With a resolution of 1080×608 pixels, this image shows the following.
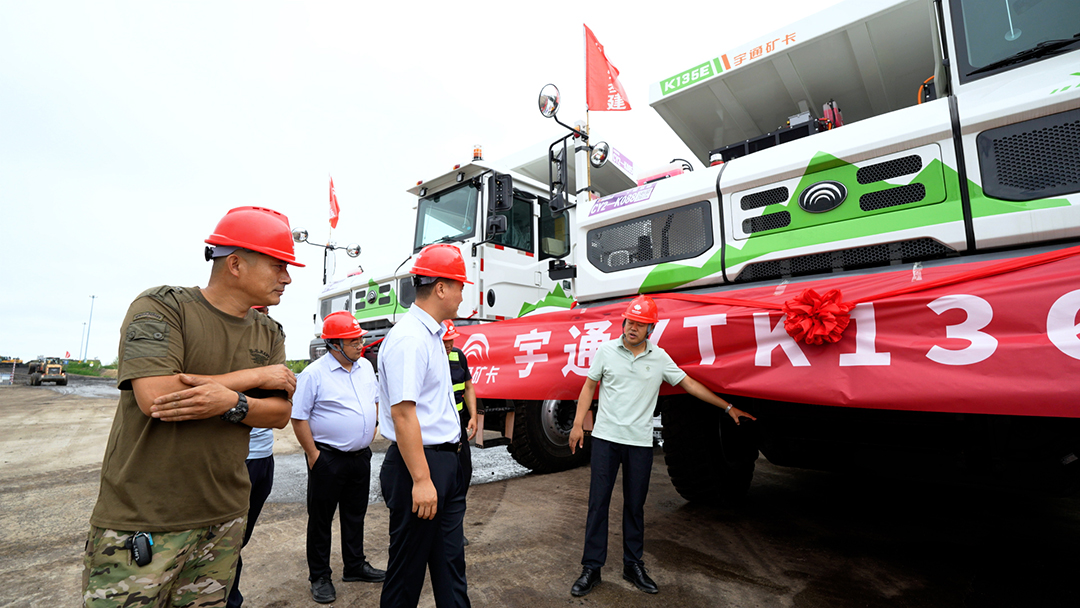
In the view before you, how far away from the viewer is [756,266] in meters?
3.22

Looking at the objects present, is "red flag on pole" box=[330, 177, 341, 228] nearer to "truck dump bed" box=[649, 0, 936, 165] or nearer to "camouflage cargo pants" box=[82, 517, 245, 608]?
"truck dump bed" box=[649, 0, 936, 165]

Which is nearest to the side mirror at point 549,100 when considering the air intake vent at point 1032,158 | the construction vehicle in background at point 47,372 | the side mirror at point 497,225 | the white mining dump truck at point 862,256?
the white mining dump truck at point 862,256

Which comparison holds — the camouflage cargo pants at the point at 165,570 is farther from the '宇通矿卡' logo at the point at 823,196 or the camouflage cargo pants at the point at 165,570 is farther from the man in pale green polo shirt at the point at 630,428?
the '宇通矿卡' logo at the point at 823,196

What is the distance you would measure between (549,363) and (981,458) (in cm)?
275

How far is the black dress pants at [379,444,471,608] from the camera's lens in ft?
6.83

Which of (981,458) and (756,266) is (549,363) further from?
(981,458)

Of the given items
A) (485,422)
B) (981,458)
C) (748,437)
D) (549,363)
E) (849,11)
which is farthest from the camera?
(485,422)

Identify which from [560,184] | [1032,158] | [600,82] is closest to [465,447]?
[560,184]

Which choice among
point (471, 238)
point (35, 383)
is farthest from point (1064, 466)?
point (35, 383)

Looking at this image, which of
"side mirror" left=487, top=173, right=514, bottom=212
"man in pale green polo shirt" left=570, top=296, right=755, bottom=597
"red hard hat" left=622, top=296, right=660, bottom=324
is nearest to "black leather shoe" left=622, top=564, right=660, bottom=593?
"man in pale green polo shirt" left=570, top=296, right=755, bottom=597

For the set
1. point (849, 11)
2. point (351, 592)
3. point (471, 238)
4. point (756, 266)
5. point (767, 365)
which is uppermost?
point (849, 11)

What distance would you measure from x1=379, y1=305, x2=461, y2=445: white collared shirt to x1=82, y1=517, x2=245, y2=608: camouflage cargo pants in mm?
687

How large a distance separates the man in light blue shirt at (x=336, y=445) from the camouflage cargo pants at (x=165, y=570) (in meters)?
1.49

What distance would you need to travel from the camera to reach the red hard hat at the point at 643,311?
10.5 ft
